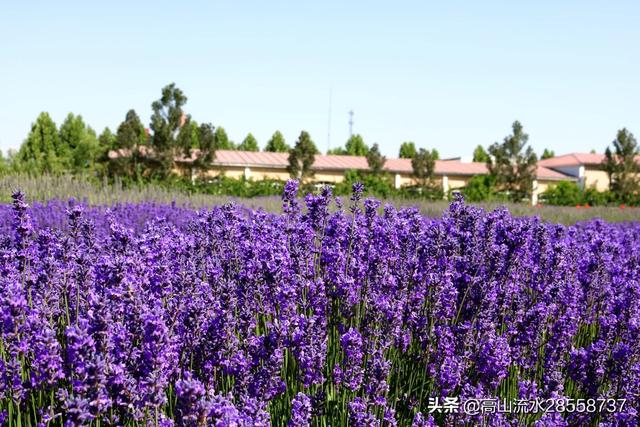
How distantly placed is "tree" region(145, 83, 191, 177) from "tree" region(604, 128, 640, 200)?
1030 inches

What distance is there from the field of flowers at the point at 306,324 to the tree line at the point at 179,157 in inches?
741

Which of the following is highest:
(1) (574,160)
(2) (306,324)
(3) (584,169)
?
(1) (574,160)

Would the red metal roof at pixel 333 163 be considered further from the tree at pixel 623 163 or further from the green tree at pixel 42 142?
the tree at pixel 623 163

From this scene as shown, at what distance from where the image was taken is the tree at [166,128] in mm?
28281

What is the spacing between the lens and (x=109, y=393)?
251cm

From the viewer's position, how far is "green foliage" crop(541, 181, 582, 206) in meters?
29.7

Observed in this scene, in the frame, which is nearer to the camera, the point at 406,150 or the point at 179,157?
the point at 179,157

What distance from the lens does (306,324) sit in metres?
3.16

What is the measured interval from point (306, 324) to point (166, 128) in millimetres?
26346

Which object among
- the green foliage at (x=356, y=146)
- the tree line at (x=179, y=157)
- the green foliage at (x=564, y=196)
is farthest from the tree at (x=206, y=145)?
the green foliage at (x=356, y=146)

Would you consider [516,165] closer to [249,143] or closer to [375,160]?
[375,160]

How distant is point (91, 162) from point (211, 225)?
32.2m

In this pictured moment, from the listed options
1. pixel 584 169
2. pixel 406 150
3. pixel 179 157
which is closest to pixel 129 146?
pixel 179 157

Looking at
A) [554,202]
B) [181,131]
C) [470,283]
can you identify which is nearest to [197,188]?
[181,131]
